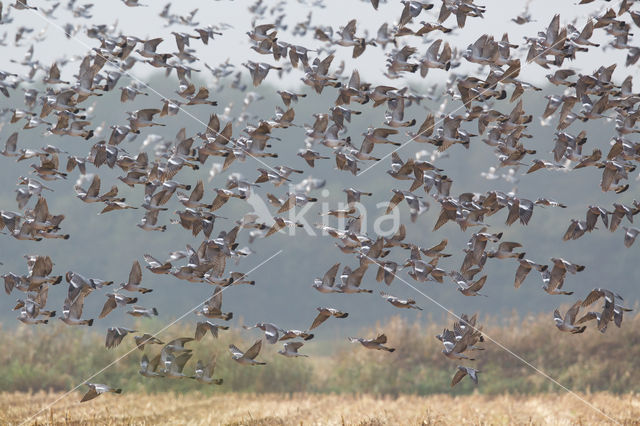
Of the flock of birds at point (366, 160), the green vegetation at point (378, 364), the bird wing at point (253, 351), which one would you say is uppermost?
the flock of birds at point (366, 160)

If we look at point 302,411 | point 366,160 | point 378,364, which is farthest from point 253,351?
point 378,364

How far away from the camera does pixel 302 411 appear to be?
1093 cm

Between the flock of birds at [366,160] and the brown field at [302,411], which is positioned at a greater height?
the flock of birds at [366,160]

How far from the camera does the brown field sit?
9172 millimetres

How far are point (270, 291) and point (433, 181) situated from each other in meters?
32.4

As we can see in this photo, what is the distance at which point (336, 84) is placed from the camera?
24.8 ft

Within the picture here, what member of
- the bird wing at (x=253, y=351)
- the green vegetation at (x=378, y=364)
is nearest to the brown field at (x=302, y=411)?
the green vegetation at (x=378, y=364)

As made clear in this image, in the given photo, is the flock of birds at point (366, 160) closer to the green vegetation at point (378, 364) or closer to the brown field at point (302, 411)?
the brown field at point (302, 411)

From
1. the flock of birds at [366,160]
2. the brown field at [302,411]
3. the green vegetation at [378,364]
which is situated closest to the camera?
the flock of birds at [366,160]

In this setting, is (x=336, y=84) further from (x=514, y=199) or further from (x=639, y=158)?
(x=639, y=158)

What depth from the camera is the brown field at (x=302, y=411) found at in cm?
917

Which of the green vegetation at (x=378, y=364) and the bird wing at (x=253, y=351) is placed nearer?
the bird wing at (x=253, y=351)

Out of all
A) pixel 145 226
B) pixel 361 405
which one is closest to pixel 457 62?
pixel 145 226

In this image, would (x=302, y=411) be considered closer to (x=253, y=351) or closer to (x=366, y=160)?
(x=253, y=351)
